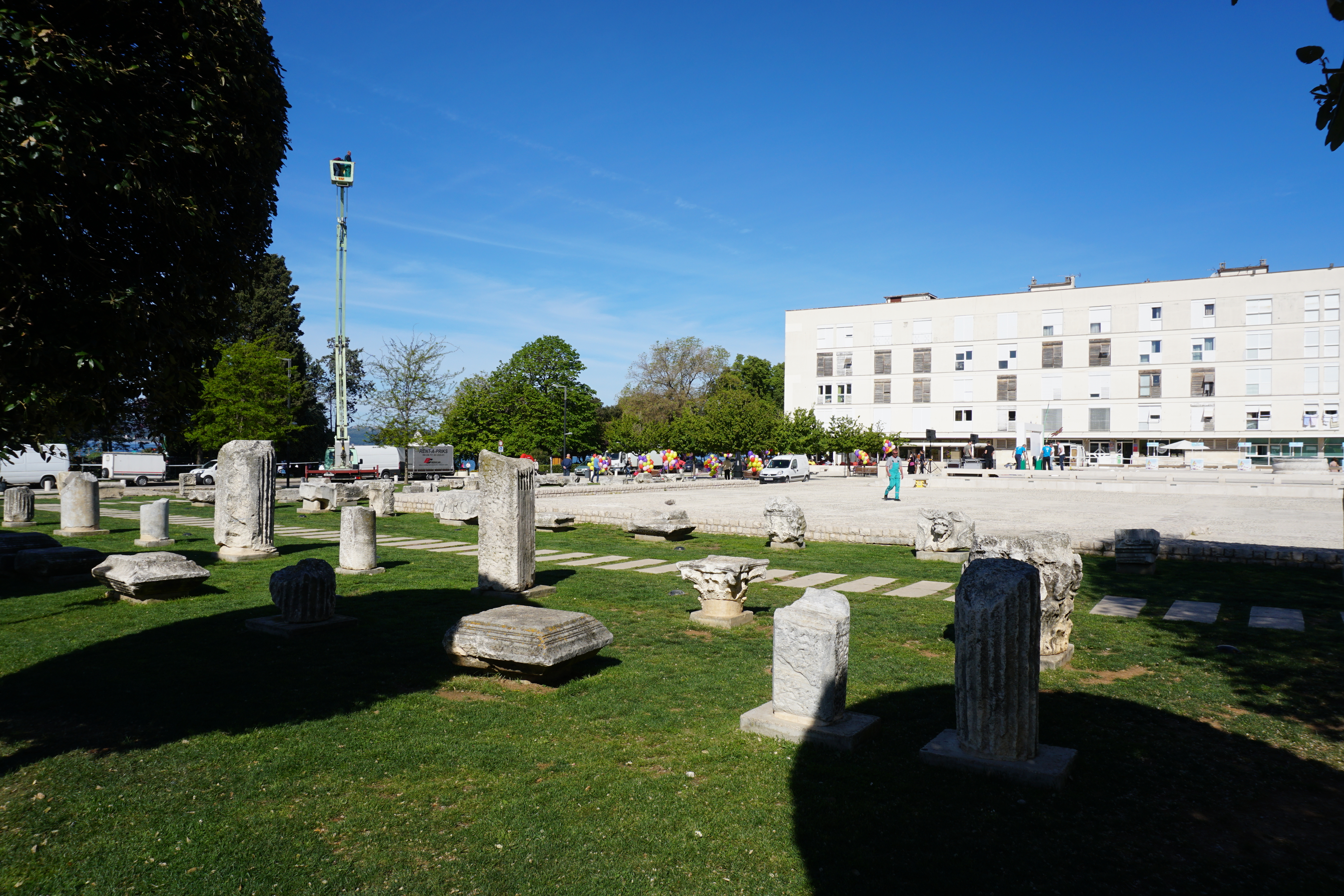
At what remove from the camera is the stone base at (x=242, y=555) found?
1202 centimetres

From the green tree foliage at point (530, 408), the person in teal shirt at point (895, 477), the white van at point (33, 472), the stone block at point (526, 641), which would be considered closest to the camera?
the stone block at point (526, 641)

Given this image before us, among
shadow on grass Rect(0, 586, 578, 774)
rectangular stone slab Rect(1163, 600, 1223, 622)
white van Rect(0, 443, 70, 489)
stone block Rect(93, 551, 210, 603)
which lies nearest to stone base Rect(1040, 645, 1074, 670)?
rectangular stone slab Rect(1163, 600, 1223, 622)

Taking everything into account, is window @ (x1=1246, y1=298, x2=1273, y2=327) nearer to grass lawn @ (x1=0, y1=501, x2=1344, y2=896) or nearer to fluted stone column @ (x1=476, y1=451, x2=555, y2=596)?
grass lawn @ (x1=0, y1=501, x2=1344, y2=896)

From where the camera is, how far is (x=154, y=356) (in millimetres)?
4680

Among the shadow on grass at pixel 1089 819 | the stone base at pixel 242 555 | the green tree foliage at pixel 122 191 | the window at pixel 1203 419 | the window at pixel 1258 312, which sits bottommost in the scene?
the shadow on grass at pixel 1089 819

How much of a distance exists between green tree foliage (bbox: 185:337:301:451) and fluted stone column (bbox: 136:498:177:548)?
19.2 metres

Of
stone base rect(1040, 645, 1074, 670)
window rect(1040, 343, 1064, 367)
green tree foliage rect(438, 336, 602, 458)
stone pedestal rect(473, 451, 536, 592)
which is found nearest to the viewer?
stone base rect(1040, 645, 1074, 670)

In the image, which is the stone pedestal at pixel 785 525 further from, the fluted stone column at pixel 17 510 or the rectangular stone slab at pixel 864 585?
the fluted stone column at pixel 17 510

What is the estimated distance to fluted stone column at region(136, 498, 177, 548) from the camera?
1322 centimetres

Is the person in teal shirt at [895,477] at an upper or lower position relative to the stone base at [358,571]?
upper

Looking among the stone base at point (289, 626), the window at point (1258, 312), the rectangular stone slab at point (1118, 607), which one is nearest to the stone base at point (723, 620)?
the stone base at point (289, 626)

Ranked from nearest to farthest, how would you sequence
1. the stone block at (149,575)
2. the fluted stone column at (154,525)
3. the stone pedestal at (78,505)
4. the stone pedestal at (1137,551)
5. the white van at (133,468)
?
the stone block at (149,575), the stone pedestal at (1137,551), the fluted stone column at (154,525), the stone pedestal at (78,505), the white van at (133,468)

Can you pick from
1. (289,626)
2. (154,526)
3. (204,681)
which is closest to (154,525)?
(154,526)

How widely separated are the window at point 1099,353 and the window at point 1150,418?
423 centimetres
